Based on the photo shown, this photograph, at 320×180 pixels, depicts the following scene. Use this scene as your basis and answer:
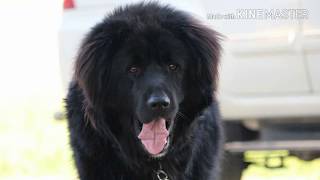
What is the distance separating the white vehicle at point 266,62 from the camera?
5398 millimetres

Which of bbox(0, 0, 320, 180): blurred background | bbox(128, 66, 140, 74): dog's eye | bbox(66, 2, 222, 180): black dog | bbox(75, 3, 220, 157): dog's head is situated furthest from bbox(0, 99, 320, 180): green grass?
bbox(128, 66, 140, 74): dog's eye

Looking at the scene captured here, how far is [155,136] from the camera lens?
3965 millimetres

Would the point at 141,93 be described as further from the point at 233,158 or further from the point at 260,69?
the point at 233,158

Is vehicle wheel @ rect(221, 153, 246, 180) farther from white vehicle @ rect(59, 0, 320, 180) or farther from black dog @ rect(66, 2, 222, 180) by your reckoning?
black dog @ rect(66, 2, 222, 180)

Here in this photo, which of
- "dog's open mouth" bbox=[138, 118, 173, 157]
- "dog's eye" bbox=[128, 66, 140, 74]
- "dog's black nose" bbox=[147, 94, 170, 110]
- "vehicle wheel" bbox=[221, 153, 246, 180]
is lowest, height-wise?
"vehicle wheel" bbox=[221, 153, 246, 180]

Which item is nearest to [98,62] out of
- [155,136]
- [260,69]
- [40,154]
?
[155,136]

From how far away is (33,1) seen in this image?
1916 centimetres

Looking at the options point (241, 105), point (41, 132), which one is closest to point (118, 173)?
point (241, 105)

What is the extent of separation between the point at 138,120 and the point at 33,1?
15.6m

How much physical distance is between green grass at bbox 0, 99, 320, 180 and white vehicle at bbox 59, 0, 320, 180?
0.59 meters

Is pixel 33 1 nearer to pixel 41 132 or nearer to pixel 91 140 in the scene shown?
pixel 41 132

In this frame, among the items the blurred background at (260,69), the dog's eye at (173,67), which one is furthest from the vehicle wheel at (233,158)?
the dog's eye at (173,67)

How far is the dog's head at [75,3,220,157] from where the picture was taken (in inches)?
156

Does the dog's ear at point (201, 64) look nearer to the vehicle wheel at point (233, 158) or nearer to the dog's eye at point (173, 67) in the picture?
the dog's eye at point (173, 67)
